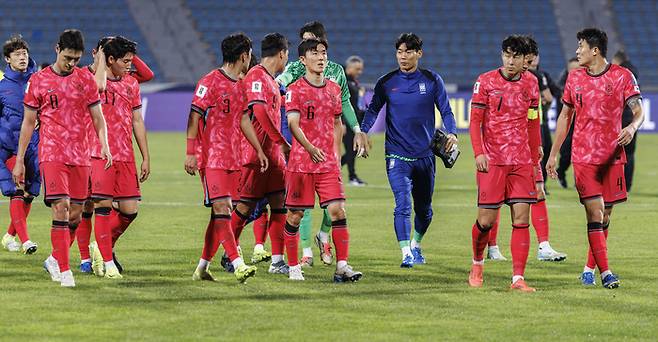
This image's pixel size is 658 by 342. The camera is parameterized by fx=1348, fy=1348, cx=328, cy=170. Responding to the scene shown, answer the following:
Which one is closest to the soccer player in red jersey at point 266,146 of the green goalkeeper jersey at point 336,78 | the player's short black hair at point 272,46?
the player's short black hair at point 272,46

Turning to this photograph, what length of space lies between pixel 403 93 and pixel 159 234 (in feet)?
12.3

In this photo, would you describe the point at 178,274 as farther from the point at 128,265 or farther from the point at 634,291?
the point at 634,291

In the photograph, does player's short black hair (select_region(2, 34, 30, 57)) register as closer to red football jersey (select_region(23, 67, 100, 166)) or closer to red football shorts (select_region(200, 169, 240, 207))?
red football jersey (select_region(23, 67, 100, 166))

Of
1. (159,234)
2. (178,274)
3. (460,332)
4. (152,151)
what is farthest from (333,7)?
(460,332)

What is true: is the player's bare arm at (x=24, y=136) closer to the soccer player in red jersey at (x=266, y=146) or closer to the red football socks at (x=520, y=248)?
the soccer player in red jersey at (x=266, y=146)

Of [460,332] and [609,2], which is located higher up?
[609,2]

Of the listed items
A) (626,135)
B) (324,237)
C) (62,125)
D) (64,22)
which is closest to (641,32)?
(64,22)

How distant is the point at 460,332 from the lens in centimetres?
830

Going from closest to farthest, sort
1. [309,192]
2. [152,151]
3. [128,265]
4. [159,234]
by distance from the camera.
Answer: [309,192], [128,265], [159,234], [152,151]

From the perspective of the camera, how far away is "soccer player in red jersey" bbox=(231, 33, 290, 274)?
1054cm

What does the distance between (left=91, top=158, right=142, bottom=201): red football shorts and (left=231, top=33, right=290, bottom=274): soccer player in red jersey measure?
0.91 metres

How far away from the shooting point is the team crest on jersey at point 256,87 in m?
10.5

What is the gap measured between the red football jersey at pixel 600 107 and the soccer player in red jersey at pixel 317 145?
1900 millimetres

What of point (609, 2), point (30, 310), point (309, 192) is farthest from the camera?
point (609, 2)
